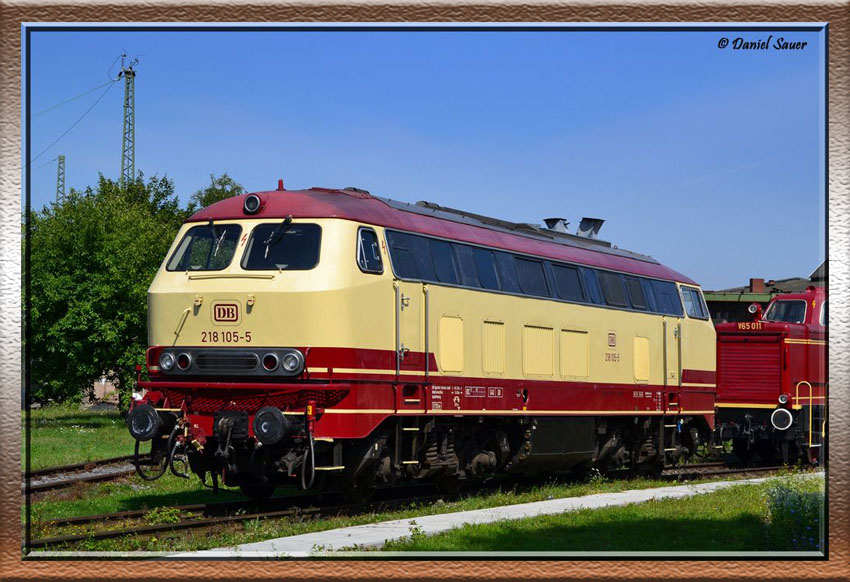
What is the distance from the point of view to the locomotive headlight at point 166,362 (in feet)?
51.5

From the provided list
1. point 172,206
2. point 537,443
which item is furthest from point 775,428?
point 172,206

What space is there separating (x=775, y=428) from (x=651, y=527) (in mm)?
13518

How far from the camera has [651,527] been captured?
14.1 meters

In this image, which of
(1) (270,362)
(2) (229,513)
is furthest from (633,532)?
(2) (229,513)

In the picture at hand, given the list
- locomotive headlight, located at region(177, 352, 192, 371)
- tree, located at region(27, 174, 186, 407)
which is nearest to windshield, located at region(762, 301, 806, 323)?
locomotive headlight, located at region(177, 352, 192, 371)

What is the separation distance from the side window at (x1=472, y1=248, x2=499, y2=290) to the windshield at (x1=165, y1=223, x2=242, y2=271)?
4.38m

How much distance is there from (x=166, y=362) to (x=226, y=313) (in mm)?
1213

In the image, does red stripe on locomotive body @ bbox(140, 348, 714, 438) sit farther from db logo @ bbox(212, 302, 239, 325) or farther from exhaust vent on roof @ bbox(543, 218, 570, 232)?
exhaust vent on roof @ bbox(543, 218, 570, 232)

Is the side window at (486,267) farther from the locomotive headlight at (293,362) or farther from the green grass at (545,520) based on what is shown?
the locomotive headlight at (293,362)

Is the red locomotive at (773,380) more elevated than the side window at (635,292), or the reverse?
the side window at (635,292)

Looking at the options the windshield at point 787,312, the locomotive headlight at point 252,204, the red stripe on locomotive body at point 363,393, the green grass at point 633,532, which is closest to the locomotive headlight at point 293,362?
the red stripe on locomotive body at point 363,393

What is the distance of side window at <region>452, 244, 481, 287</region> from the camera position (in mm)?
18062

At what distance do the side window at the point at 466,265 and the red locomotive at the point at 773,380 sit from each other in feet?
37.4

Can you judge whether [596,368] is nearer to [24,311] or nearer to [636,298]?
[636,298]
